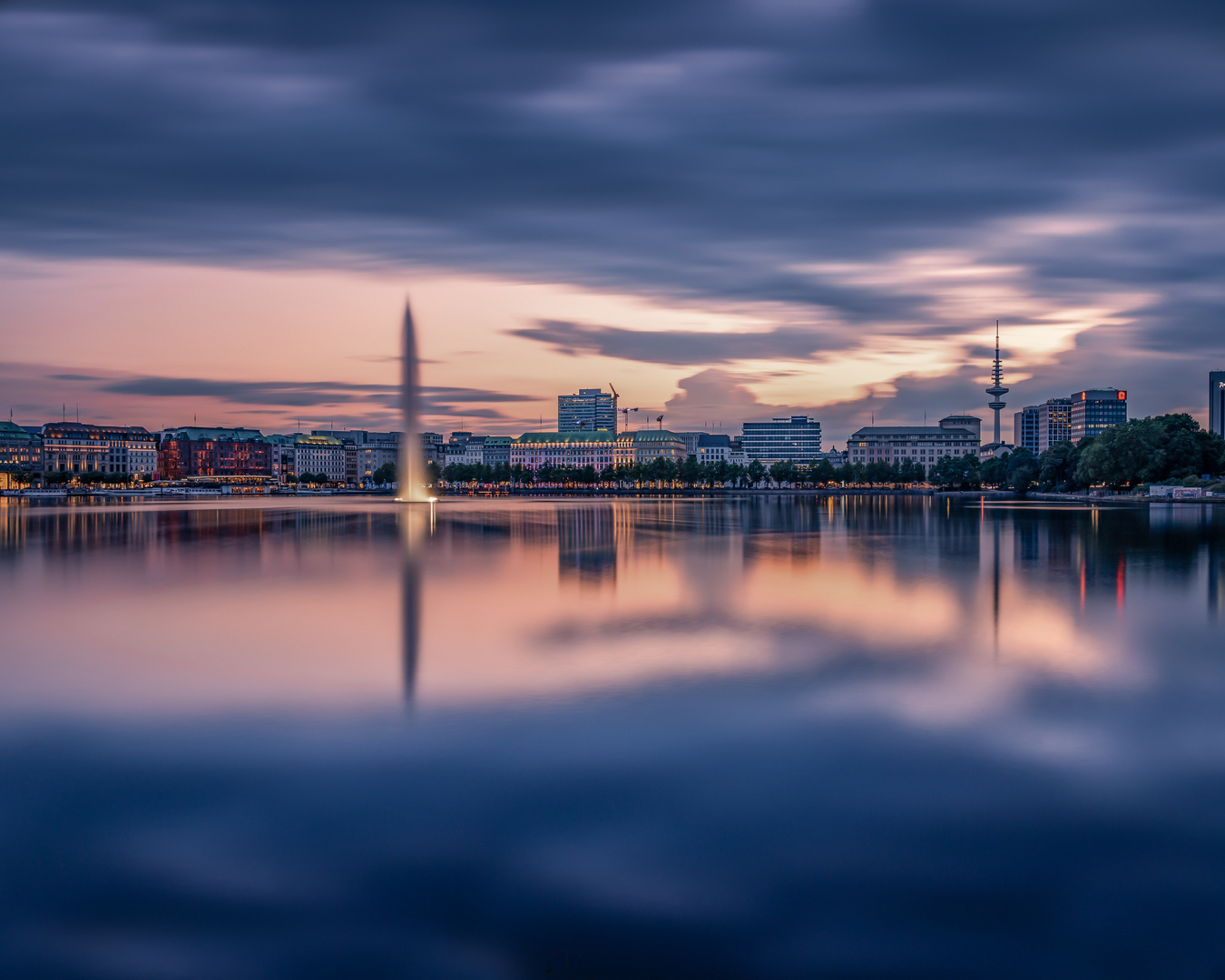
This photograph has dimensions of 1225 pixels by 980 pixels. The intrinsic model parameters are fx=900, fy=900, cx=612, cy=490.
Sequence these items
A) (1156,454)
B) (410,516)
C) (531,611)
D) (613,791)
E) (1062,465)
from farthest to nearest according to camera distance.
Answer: (1062,465) < (1156,454) < (410,516) < (531,611) < (613,791)

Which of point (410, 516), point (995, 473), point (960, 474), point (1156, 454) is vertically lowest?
point (410, 516)

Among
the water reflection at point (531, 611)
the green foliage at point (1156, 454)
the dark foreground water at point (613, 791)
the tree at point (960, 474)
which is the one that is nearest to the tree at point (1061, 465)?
the green foliage at point (1156, 454)

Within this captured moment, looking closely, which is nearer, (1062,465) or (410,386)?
(410,386)

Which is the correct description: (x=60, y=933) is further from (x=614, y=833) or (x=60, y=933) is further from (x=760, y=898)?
(x=760, y=898)

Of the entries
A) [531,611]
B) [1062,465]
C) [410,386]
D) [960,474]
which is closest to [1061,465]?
[1062,465]

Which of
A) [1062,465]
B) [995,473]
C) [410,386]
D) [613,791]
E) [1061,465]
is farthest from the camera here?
[995,473]

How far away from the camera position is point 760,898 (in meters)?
6.79

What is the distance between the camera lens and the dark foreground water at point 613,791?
6.30 metres

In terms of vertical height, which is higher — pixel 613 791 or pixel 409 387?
pixel 409 387

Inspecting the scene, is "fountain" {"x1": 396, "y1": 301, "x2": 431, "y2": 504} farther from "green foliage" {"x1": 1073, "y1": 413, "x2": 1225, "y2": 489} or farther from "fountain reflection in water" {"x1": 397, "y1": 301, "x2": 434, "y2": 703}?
"green foliage" {"x1": 1073, "y1": 413, "x2": 1225, "y2": 489}

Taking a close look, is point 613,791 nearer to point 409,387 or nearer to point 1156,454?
point 409,387

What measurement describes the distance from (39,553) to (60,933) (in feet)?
119

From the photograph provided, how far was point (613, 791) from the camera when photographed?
898 cm

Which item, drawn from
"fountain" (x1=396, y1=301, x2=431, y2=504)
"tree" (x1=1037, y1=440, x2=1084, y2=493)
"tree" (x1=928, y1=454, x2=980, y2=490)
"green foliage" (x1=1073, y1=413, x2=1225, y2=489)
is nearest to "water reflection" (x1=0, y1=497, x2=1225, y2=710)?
"fountain" (x1=396, y1=301, x2=431, y2=504)
